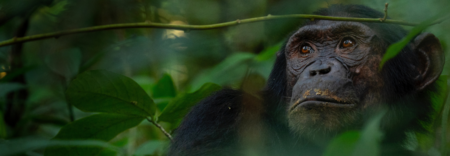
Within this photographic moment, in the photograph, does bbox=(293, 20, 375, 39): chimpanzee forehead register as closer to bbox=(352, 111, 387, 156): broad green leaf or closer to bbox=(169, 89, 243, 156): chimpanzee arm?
bbox=(169, 89, 243, 156): chimpanzee arm

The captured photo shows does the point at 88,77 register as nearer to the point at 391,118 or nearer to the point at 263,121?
the point at 263,121

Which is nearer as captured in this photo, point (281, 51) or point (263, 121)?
point (263, 121)

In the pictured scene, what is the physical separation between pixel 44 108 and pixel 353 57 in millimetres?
2511

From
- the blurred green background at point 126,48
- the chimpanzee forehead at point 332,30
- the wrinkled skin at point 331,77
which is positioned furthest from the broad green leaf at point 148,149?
the chimpanzee forehead at point 332,30

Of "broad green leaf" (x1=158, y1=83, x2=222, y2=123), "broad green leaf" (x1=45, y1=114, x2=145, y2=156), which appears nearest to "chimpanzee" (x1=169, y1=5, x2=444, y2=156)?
"broad green leaf" (x1=158, y1=83, x2=222, y2=123)

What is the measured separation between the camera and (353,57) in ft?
7.76

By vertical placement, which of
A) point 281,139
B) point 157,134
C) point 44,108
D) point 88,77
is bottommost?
point 157,134

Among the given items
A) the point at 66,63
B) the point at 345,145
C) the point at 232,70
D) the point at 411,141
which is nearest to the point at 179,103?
the point at 232,70

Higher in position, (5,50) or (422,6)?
(422,6)

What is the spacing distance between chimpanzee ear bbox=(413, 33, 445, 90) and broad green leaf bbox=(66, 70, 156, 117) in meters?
1.75

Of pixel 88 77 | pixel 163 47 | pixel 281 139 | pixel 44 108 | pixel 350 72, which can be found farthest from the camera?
pixel 44 108

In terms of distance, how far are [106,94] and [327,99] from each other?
1.14 metres

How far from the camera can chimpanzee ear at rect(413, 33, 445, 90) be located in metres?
2.42

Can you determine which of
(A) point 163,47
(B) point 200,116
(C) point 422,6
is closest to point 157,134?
(B) point 200,116
